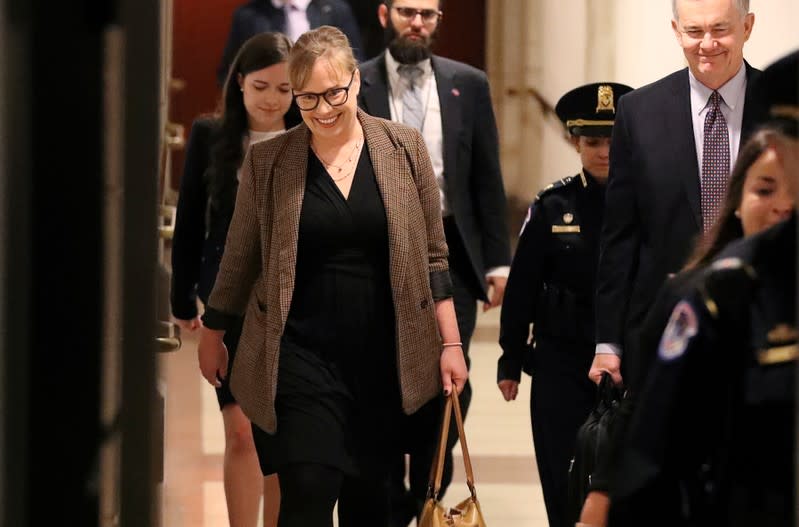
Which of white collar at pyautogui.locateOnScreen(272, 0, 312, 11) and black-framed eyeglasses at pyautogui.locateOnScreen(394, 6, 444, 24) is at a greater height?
white collar at pyautogui.locateOnScreen(272, 0, 312, 11)

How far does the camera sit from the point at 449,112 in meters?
5.46

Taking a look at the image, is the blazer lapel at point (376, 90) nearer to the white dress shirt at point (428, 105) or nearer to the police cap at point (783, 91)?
the white dress shirt at point (428, 105)

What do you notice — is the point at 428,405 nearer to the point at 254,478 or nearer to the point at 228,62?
the point at 254,478

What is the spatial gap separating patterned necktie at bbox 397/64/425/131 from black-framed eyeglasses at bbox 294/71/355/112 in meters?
1.34

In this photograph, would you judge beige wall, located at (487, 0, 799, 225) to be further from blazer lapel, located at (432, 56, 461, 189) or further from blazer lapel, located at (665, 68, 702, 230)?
blazer lapel, located at (665, 68, 702, 230)

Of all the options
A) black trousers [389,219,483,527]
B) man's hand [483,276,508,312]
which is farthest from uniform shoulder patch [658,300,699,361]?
man's hand [483,276,508,312]

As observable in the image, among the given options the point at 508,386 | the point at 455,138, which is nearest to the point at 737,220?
the point at 508,386

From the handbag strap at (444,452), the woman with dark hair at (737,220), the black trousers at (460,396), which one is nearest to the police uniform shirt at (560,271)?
the black trousers at (460,396)

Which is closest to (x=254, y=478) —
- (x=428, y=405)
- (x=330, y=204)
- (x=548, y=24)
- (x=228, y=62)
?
(x=428, y=405)

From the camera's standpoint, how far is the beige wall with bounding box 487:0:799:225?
19.1ft

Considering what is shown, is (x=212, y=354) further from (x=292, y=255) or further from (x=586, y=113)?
(x=586, y=113)

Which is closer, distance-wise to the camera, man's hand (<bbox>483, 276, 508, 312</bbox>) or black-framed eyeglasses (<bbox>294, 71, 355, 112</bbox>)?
black-framed eyeglasses (<bbox>294, 71, 355, 112</bbox>)

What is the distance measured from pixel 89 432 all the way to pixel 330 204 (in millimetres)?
2084

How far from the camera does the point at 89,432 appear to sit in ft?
6.85
